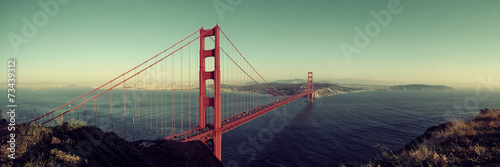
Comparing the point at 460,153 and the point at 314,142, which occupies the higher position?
the point at 460,153

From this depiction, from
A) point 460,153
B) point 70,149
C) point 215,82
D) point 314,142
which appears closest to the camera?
point 460,153

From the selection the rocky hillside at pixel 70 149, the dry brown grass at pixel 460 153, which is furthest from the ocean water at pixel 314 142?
the rocky hillside at pixel 70 149

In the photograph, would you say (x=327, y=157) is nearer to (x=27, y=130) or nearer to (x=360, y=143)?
(x=360, y=143)

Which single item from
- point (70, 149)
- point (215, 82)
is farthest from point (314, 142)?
point (70, 149)

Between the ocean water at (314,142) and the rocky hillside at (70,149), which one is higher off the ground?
the rocky hillside at (70,149)

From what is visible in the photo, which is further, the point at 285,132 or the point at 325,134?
the point at 285,132

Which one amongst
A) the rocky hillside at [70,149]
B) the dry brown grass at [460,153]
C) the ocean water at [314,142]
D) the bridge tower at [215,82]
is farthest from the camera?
the ocean water at [314,142]

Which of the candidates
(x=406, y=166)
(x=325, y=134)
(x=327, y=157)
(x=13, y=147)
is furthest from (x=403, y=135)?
(x=13, y=147)

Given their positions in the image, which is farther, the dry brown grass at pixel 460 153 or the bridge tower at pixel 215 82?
the bridge tower at pixel 215 82

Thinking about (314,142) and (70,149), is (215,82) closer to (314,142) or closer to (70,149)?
(70,149)

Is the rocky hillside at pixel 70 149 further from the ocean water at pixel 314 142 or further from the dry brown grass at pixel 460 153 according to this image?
the ocean water at pixel 314 142

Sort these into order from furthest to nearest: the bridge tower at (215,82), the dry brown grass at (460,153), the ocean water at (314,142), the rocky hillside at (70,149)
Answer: the ocean water at (314,142) → the bridge tower at (215,82) → the rocky hillside at (70,149) → the dry brown grass at (460,153)
